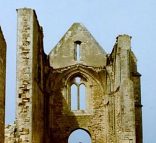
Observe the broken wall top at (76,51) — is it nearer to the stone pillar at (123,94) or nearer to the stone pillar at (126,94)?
the stone pillar at (123,94)

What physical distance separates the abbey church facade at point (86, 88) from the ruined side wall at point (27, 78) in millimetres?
78

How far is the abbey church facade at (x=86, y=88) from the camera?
63.3ft

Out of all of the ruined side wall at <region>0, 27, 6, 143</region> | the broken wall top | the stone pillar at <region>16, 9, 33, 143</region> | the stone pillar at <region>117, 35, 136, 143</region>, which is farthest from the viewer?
the broken wall top

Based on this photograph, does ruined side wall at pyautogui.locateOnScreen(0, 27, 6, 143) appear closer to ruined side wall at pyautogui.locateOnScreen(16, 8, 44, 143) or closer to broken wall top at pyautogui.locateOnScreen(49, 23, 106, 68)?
ruined side wall at pyautogui.locateOnScreen(16, 8, 44, 143)

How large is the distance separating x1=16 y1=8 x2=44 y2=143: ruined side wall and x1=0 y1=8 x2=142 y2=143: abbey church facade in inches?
3.1

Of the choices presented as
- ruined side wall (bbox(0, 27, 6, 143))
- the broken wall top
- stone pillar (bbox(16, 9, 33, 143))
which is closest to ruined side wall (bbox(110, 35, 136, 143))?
the broken wall top

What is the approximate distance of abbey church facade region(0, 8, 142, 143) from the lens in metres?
19.3

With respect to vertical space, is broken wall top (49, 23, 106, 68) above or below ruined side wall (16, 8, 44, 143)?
above

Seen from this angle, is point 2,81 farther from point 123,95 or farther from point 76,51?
point 76,51

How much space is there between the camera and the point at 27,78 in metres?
17.7

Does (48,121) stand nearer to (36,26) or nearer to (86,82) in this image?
(86,82)

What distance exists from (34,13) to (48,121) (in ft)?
20.0

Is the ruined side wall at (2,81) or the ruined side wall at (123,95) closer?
the ruined side wall at (2,81)

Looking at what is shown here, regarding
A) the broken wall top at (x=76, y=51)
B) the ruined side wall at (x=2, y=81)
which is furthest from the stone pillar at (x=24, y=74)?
the ruined side wall at (x=2, y=81)
